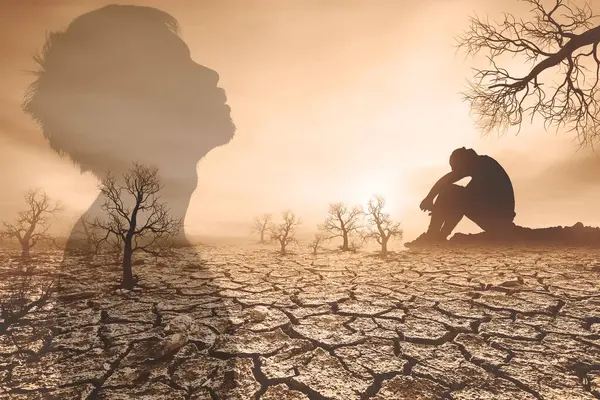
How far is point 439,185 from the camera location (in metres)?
10.1

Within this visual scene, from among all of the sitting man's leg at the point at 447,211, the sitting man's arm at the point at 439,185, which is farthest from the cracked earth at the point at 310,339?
the sitting man's arm at the point at 439,185

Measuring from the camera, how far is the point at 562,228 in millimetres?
8828

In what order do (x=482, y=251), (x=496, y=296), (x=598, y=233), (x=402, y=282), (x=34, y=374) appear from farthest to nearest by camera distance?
(x=598, y=233) → (x=482, y=251) → (x=402, y=282) → (x=496, y=296) → (x=34, y=374)

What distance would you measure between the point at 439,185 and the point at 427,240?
73.0 inches

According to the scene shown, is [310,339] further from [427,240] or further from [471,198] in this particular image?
[471,198]

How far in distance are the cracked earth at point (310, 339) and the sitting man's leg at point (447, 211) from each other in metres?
5.04

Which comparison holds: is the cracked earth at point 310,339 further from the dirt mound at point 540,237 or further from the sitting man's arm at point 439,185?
the sitting man's arm at point 439,185

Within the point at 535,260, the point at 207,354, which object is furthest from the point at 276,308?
the point at 535,260

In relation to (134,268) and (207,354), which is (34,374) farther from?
(134,268)

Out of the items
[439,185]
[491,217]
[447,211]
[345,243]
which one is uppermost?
[439,185]

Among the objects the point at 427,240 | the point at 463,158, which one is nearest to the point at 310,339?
the point at 427,240

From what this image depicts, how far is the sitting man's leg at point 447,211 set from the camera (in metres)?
9.77

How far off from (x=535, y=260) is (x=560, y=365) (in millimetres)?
4679

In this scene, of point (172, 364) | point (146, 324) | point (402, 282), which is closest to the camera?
point (172, 364)
